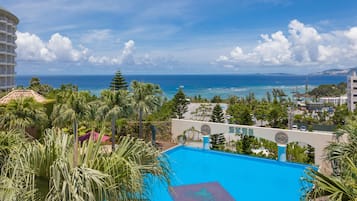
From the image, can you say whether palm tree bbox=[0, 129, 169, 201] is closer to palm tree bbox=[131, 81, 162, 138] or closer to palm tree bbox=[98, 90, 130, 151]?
palm tree bbox=[98, 90, 130, 151]

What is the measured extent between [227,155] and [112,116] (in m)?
6.45

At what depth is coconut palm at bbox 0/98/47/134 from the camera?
10.4 metres

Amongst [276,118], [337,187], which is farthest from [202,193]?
[276,118]

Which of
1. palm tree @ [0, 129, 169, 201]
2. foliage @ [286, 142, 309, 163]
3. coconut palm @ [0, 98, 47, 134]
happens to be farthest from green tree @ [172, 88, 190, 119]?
palm tree @ [0, 129, 169, 201]

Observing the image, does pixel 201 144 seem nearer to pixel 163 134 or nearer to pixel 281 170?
pixel 163 134

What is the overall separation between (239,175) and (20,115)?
9.22 m

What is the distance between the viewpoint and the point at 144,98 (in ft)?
49.6

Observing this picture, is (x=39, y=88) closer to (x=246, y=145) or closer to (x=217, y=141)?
(x=217, y=141)

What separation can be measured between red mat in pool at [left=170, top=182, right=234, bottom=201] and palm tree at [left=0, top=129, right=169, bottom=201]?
23.2 feet

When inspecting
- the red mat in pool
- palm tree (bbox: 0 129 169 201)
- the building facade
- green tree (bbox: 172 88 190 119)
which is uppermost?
the building facade

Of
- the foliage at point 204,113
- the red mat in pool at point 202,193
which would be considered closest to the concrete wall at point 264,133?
the red mat in pool at point 202,193

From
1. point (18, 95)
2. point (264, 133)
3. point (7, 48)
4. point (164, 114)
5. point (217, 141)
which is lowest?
point (217, 141)

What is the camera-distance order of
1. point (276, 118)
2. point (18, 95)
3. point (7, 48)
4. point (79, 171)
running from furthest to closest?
point (7, 48), point (276, 118), point (18, 95), point (79, 171)

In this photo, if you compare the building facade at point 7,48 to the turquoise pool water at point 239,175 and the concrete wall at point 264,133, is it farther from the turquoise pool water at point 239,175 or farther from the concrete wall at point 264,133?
the turquoise pool water at point 239,175
